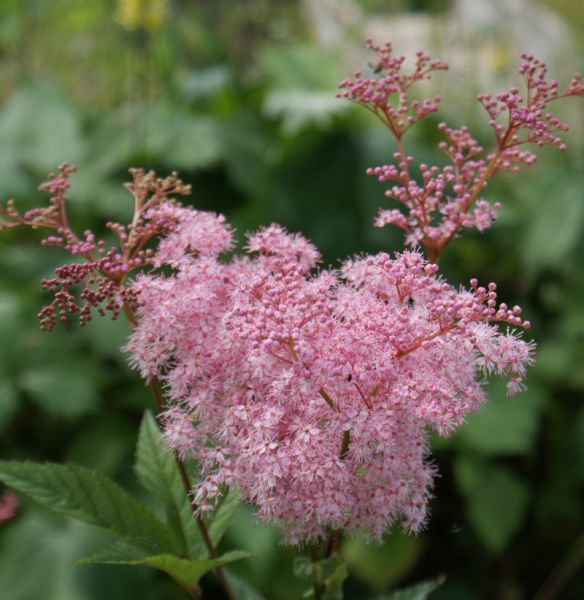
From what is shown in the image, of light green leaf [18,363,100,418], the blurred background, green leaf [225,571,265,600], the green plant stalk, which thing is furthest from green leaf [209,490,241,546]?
light green leaf [18,363,100,418]

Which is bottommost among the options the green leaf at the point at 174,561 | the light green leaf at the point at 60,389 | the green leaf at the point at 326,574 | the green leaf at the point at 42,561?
the green leaf at the point at 326,574

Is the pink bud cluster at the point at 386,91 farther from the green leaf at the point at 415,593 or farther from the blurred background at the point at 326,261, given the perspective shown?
the blurred background at the point at 326,261

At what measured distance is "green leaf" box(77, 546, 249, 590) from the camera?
960mm

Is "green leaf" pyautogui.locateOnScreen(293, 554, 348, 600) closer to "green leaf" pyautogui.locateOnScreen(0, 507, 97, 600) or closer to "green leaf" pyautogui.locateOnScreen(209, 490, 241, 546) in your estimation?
"green leaf" pyautogui.locateOnScreen(209, 490, 241, 546)

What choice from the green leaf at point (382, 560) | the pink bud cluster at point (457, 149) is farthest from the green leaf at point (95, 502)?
the green leaf at point (382, 560)

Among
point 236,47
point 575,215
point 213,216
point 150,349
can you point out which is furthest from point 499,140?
point 236,47

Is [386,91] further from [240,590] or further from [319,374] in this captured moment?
[240,590]

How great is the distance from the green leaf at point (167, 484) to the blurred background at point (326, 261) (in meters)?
1.46

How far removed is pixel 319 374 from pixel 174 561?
301 millimetres

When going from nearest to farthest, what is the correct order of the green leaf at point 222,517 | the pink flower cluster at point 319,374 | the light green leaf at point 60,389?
the pink flower cluster at point 319,374
the green leaf at point 222,517
the light green leaf at point 60,389

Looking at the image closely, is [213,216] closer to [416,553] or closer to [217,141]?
[416,553]

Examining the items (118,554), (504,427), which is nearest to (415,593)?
(118,554)

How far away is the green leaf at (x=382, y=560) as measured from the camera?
2838 millimetres

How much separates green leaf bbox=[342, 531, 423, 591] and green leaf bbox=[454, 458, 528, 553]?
0.80ft
